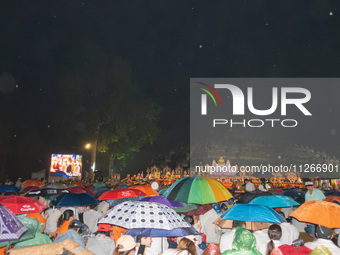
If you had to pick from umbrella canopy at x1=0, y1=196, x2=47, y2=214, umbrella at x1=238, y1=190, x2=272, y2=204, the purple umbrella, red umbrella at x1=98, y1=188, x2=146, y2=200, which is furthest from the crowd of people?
red umbrella at x1=98, y1=188, x2=146, y2=200

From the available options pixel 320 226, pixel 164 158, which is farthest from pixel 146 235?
pixel 164 158

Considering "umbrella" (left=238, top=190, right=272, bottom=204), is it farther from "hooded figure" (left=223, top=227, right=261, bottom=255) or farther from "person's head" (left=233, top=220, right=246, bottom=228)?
"hooded figure" (left=223, top=227, right=261, bottom=255)

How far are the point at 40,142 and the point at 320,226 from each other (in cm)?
4213

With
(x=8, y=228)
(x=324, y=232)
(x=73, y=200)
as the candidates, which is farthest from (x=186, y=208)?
(x=8, y=228)

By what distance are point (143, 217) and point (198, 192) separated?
295 cm

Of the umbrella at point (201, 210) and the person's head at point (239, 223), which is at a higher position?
the person's head at point (239, 223)

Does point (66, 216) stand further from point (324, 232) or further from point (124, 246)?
point (324, 232)

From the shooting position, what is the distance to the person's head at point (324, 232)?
5180 mm

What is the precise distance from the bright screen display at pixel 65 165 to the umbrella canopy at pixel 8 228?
34097mm

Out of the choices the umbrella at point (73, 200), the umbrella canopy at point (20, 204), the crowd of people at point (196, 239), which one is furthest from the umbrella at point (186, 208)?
the umbrella canopy at point (20, 204)

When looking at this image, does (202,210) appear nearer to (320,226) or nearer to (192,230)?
(192,230)

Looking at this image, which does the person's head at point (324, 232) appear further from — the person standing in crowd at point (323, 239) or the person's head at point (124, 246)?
the person's head at point (124, 246)

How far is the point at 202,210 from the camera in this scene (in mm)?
8398

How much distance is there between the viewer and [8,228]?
384 centimetres
